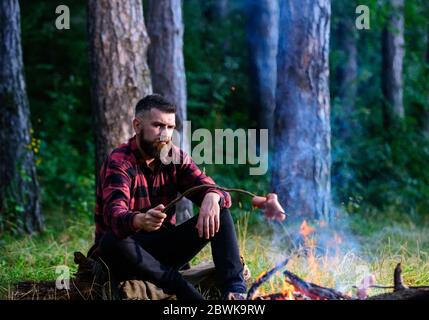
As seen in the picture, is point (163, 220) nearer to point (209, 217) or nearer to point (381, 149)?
point (209, 217)

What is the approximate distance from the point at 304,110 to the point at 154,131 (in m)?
3.28

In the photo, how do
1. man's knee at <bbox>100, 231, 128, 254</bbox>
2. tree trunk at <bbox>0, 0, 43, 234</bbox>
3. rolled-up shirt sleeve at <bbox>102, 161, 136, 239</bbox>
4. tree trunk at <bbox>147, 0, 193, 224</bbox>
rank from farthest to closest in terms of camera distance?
tree trunk at <bbox>147, 0, 193, 224</bbox>
tree trunk at <bbox>0, 0, 43, 234</bbox>
man's knee at <bbox>100, 231, 128, 254</bbox>
rolled-up shirt sleeve at <bbox>102, 161, 136, 239</bbox>

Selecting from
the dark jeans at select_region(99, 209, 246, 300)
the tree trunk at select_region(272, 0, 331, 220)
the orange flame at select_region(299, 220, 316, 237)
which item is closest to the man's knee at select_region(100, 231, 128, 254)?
the dark jeans at select_region(99, 209, 246, 300)

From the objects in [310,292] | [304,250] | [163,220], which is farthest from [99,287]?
[304,250]

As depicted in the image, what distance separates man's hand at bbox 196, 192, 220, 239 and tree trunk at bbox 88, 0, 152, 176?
2817 millimetres

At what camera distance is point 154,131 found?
554cm

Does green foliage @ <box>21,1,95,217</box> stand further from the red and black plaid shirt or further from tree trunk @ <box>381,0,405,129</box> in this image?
the red and black plaid shirt

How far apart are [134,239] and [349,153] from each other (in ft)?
26.5

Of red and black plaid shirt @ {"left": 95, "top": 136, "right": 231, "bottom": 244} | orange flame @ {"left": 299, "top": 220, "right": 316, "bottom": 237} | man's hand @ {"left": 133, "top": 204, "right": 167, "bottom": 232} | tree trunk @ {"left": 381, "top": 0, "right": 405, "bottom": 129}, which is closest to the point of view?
man's hand @ {"left": 133, "top": 204, "right": 167, "bottom": 232}

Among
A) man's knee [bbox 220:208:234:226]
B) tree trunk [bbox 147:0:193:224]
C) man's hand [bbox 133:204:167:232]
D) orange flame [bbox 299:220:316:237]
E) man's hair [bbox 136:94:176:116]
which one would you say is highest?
tree trunk [bbox 147:0:193:224]

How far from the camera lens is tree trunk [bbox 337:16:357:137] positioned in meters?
15.0

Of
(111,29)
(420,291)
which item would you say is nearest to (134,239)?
(420,291)

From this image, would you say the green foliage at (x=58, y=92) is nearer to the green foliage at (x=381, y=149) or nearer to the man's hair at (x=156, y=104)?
the green foliage at (x=381, y=149)

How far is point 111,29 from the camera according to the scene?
25.7ft
